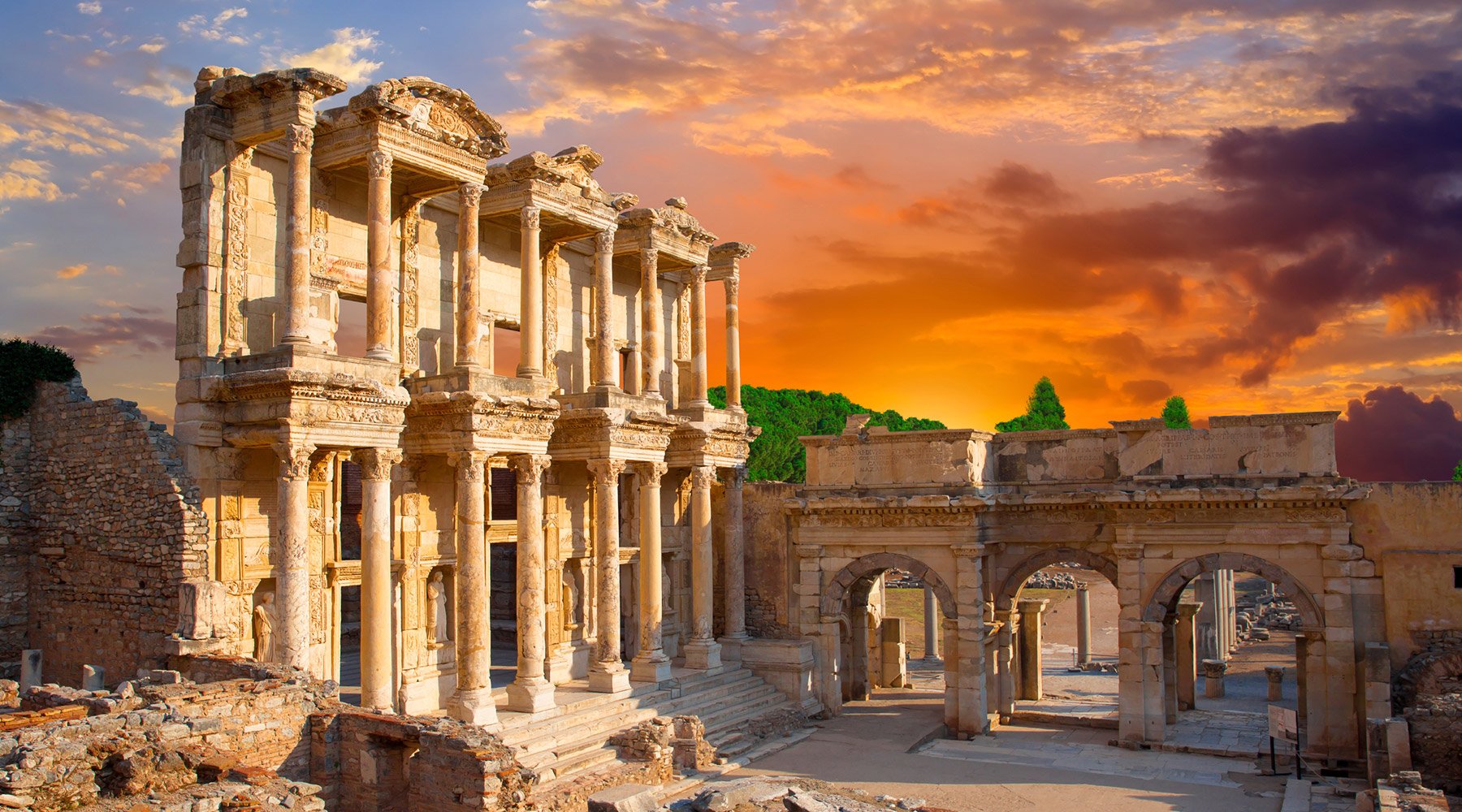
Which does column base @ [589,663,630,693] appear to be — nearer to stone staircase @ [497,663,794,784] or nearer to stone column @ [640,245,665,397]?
stone staircase @ [497,663,794,784]

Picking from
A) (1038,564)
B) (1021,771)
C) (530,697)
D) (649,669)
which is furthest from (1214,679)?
(530,697)

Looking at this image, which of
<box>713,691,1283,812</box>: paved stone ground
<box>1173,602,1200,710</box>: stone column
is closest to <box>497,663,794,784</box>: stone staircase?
<box>713,691,1283,812</box>: paved stone ground

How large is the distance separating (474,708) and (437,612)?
2.68 metres

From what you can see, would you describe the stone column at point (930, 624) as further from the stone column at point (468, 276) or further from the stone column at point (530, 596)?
the stone column at point (468, 276)

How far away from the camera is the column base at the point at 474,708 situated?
19.8 meters

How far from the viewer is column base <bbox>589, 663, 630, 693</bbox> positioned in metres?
23.1

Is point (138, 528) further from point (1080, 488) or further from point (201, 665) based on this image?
point (1080, 488)

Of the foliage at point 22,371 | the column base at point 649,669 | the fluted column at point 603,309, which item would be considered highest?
the fluted column at point 603,309

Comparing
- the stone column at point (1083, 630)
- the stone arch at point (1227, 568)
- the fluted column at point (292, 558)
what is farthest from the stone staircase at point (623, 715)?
the stone column at point (1083, 630)

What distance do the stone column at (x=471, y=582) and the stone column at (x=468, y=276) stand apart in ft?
6.71

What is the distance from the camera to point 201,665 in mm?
16719

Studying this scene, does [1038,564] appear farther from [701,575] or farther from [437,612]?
[437,612]

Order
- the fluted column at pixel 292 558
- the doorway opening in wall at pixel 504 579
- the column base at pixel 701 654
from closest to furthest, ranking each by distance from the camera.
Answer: the fluted column at pixel 292 558 < the column base at pixel 701 654 < the doorway opening in wall at pixel 504 579

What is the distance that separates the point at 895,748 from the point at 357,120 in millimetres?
15906
